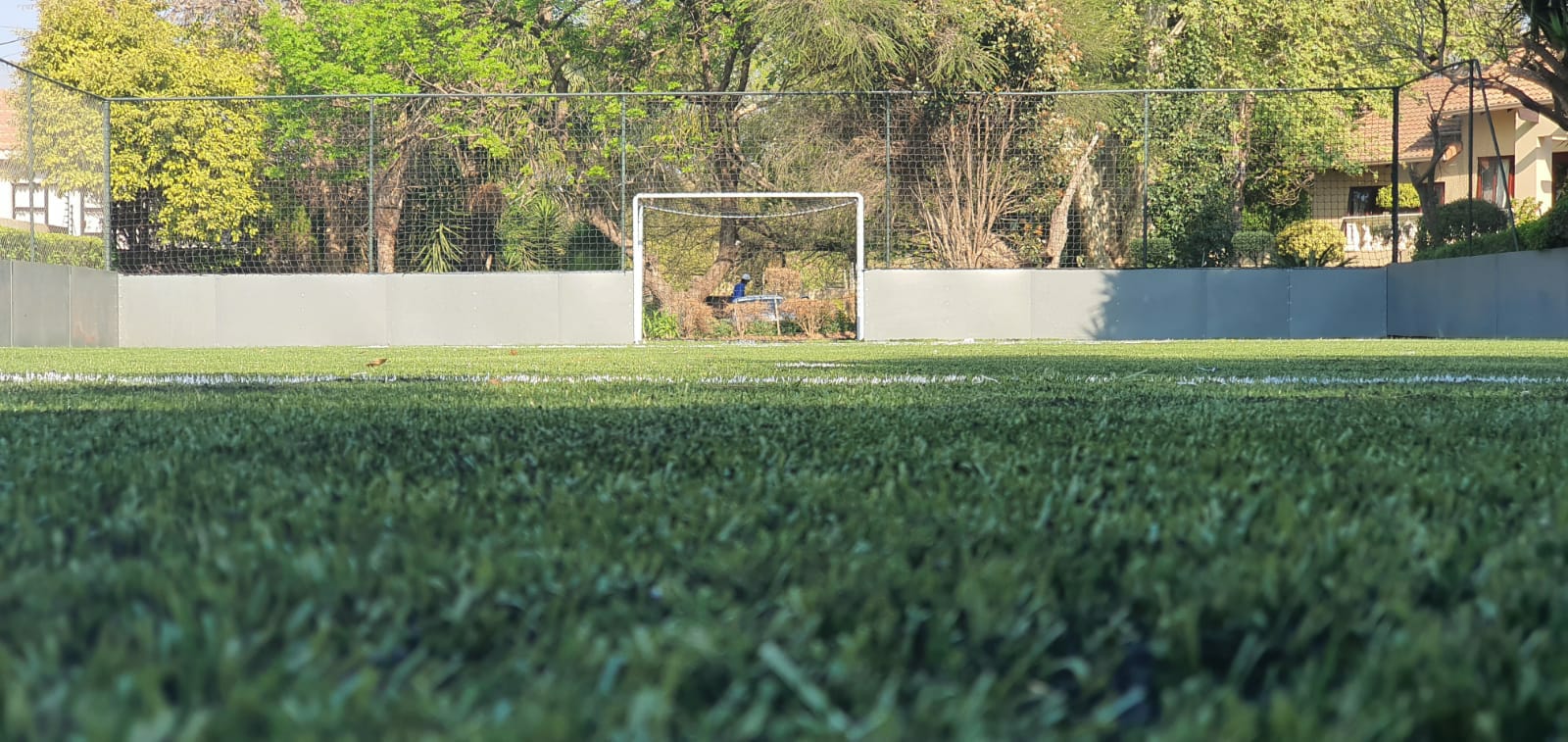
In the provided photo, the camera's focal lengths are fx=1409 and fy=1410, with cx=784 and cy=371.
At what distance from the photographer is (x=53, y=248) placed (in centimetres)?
1362

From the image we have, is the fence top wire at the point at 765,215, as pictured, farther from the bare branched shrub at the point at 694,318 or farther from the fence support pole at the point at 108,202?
the fence support pole at the point at 108,202

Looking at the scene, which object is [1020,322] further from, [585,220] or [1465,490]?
[1465,490]

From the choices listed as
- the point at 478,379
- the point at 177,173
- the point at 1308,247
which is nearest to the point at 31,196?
the point at 177,173

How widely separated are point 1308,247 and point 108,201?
43.5 feet

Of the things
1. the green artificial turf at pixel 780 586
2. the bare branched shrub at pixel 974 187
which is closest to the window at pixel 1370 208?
the bare branched shrub at pixel 974 187

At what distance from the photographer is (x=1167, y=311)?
1543 centimetres

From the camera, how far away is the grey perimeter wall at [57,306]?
41.5 ft

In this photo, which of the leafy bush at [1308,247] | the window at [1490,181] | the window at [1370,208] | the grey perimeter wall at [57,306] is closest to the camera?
the grey perimeter wall at [57,306]

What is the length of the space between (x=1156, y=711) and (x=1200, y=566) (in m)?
0.40

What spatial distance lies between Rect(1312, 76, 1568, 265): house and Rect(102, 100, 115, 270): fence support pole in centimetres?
1381

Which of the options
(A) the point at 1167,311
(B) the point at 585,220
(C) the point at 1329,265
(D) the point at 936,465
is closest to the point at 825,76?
(B) the point at 585,220

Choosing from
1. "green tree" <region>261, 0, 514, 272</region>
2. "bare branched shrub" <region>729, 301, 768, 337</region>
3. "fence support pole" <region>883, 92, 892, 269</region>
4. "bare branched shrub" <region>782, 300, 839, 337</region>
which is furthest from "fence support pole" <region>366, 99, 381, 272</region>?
"fence support pole" <region>883, 92, 892, 269</region>

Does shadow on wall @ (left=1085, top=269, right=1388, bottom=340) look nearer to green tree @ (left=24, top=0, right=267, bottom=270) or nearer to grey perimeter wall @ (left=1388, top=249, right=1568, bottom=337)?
grey perimeter wall @ (left=1388, top=249, right=1568, bottom=337)

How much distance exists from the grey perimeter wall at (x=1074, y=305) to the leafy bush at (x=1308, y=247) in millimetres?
723
